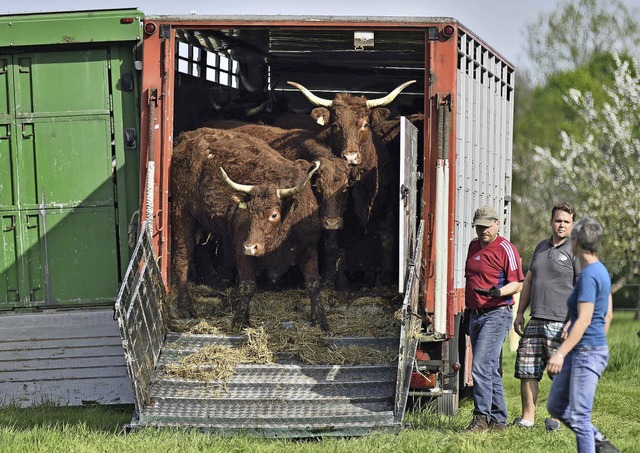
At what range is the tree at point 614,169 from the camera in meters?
29.3

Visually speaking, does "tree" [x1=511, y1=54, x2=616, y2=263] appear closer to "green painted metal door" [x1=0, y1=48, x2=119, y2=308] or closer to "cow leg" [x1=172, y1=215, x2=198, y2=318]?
"cow leg" [x1=172, y1=215, x2=198, y2=318]

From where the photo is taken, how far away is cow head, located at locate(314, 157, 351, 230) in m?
10.9

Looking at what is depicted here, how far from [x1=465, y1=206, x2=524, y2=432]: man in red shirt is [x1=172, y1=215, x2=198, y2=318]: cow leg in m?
2.97

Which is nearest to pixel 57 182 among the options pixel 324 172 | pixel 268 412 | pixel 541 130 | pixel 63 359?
pixel 63 359

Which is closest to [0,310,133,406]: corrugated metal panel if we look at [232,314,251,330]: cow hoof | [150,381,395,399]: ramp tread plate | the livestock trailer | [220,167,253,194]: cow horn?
the livestock trailer

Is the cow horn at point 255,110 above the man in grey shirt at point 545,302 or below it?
above

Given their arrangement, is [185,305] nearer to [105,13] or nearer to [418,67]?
[105,13]

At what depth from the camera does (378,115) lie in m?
12.6

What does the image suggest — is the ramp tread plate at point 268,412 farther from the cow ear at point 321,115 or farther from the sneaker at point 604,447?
the cow ear at point 321,115

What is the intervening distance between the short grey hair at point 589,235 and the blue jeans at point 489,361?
2330mm

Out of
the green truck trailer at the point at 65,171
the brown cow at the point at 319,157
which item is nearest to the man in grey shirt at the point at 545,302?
the brown cow at the point at 319,157

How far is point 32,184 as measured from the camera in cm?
1106

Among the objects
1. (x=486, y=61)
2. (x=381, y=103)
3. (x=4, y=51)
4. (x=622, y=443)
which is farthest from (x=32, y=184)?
(x=622, y=443)

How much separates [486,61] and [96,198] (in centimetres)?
424
